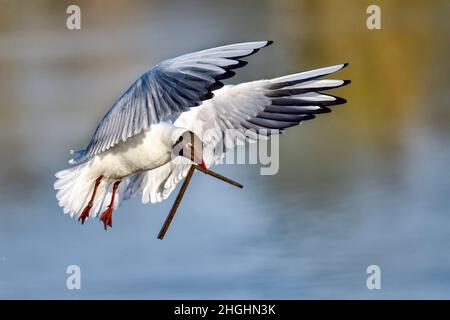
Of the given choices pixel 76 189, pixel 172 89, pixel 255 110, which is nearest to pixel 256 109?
pixel 255 110

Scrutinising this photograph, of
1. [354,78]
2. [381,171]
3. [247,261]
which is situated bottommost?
[247,261]

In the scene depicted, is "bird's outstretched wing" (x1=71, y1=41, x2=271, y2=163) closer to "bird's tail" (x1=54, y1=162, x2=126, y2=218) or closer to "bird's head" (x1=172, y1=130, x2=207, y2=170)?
"bird's head" (x1=172, y1=130, x2=207, y2=170)

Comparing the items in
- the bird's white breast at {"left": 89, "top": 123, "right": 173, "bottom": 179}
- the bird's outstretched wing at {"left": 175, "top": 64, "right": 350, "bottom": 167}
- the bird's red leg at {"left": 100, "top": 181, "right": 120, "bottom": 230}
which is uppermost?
the bird's outstretched wing at {"left": 175, "top": 64, "right": 350, "bottom": 167}

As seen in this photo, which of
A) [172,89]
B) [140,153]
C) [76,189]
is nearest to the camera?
[172,89]

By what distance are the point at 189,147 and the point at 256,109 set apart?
307mm

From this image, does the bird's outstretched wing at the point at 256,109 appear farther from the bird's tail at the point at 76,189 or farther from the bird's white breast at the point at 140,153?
the bird's tail at the point at 76,189

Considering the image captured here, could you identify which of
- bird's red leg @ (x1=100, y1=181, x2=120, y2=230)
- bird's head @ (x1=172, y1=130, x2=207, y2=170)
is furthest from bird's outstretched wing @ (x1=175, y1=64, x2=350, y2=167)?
bird's red leg @ (x1=100, y1=181, x2=120, y2=230)

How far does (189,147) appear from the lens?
3744 millimetres

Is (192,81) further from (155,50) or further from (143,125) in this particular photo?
(155,50)

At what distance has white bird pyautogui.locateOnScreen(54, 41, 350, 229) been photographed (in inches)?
138

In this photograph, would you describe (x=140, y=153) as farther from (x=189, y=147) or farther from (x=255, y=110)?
(x=255, y=110)

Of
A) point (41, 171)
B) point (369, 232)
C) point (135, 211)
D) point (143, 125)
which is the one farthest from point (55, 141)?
point (143, 125)

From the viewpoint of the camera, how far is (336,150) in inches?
208

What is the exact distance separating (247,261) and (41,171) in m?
1.34
